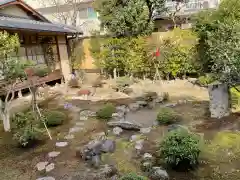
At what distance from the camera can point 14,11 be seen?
16719 millimetres

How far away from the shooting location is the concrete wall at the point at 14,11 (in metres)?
15.9

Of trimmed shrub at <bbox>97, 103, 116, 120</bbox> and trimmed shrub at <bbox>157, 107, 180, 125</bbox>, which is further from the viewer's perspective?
trimmed shrub at <bbox>97, 103, 116, 120</bbox>

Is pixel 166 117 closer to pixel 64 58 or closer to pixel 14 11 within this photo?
pixel 64 58

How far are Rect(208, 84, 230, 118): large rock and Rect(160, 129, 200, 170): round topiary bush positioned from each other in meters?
3.04

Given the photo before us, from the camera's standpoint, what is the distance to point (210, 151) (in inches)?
275

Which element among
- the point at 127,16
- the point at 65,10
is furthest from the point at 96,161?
the point at 65,10

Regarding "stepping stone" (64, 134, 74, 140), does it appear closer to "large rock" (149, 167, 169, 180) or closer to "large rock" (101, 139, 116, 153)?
"large rock" (101, 139, 116, 153)

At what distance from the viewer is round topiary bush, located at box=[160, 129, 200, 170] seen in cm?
597

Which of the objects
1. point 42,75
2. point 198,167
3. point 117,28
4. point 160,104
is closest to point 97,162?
point 198,167

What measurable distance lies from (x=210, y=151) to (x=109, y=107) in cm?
445

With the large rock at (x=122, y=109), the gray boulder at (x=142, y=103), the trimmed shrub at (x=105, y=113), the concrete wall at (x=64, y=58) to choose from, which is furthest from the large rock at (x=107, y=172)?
the concrete wall at (x=64, y=58)

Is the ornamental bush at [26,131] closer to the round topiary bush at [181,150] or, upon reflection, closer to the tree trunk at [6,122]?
the tree trunk at [6,122]

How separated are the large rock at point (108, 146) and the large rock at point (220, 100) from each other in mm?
3604

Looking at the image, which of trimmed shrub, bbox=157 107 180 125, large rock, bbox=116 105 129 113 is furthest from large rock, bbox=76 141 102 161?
large rock, bbox=116 105 129 113
